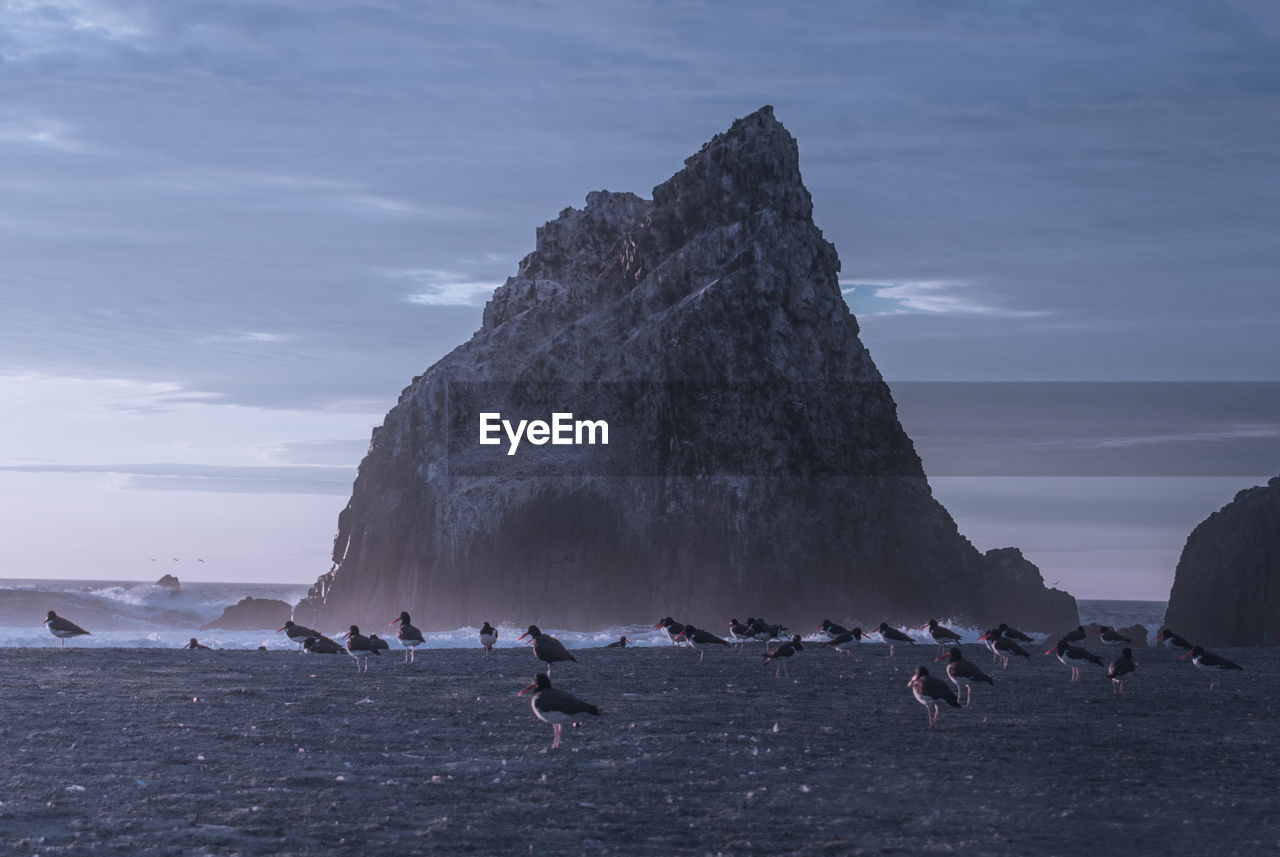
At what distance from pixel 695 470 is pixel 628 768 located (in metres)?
63.9

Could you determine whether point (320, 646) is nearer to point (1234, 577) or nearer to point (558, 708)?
point (558, 708)

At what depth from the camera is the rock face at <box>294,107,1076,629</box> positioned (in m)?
79.8

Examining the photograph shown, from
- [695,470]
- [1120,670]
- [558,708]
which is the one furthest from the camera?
[695,470]

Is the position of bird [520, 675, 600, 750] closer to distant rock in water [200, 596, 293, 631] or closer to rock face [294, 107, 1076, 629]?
rock face [294, 107, 1076, 629]

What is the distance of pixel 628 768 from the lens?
1789 cm

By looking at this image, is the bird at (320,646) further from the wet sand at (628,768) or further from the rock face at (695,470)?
the rock face at (695,470)

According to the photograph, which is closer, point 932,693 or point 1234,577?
point 932,693

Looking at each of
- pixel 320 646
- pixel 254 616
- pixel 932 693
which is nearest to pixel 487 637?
pixel 320 646

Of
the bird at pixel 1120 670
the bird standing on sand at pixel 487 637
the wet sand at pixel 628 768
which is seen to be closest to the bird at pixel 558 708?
the wet sand at pixel 628 768

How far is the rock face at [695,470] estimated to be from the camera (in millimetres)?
79812

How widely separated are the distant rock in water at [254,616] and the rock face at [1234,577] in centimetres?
7273

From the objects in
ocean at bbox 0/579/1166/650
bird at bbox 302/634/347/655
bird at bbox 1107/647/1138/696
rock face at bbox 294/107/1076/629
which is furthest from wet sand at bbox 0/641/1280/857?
rock face at bbox 294/107/1076/629

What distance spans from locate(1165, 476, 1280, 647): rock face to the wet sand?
4456 centimetres

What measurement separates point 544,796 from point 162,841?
4.68m
